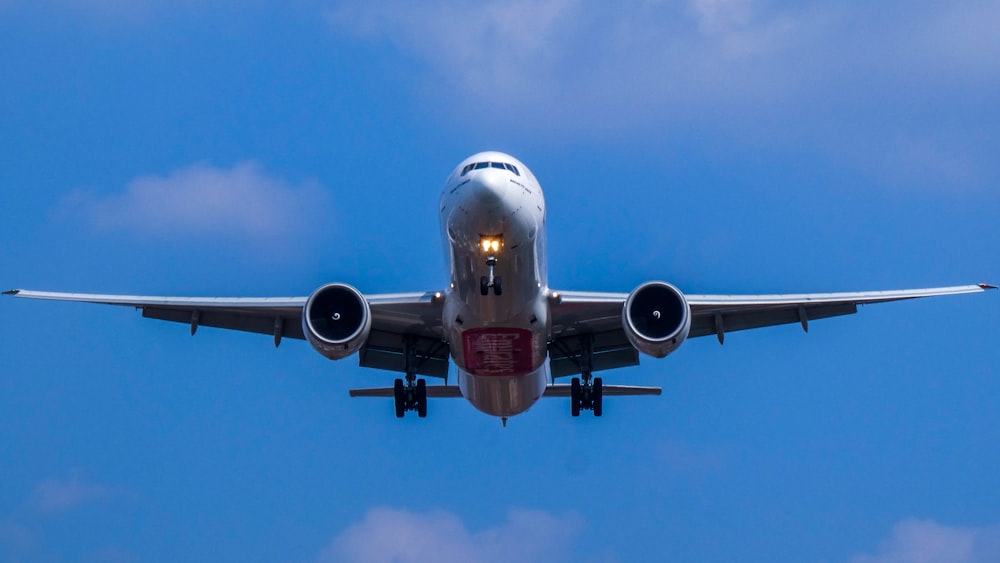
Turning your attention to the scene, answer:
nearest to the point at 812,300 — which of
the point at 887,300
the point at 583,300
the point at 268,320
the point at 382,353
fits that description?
the point at 887,300

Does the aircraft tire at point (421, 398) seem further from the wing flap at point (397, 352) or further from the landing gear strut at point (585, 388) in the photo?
the landing gear strut at point (585, 388)

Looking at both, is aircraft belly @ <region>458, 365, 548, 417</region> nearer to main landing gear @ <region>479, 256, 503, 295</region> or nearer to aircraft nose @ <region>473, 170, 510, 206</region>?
main landing gear @ <region>479, 256, 503, 295</region>

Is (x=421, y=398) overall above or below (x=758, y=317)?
below

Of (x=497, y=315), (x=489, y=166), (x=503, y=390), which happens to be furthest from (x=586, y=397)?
(x=489, y=166)

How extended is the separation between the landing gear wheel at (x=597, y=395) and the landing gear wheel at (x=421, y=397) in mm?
4147

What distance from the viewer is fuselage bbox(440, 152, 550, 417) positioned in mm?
23062

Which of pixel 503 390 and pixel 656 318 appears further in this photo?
pixel 503 390

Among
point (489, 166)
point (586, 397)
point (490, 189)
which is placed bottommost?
point (586, 397)

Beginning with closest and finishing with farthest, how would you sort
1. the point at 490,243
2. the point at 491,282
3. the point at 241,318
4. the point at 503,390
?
the point at 490,243, the point at 491,282, the point at 503,390, the point at 241,318

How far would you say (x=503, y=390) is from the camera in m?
27.8

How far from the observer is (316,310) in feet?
82.3

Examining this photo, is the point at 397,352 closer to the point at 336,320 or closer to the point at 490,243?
the point at 336,320

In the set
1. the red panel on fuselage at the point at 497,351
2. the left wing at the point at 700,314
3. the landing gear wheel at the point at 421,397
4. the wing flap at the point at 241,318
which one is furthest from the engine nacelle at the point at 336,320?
the landing gear wheel at the point at 421,397

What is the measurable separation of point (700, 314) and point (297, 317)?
30.9 feet
